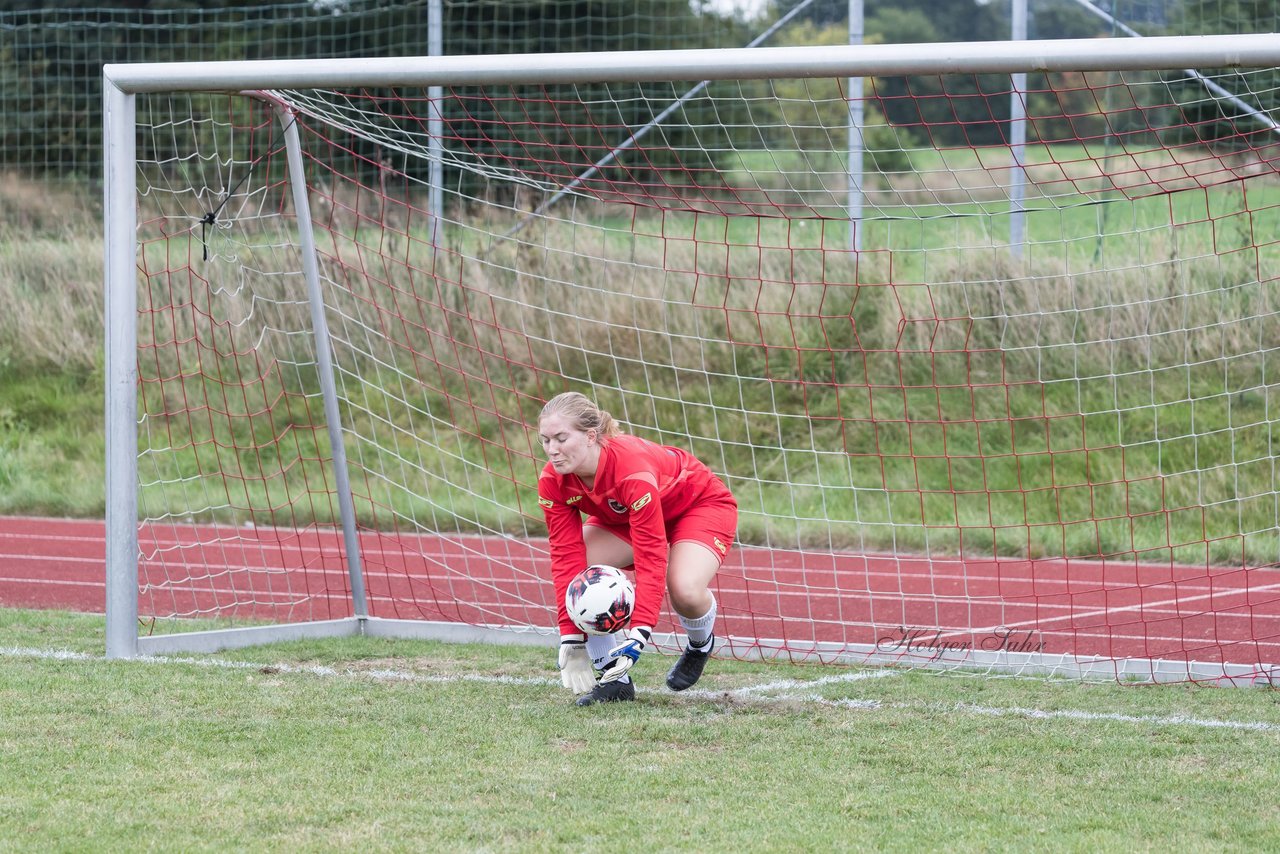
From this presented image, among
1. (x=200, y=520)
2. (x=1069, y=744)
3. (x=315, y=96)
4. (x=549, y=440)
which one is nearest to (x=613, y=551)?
(x=549, y=440)

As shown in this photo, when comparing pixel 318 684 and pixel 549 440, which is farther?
pixel 318 684

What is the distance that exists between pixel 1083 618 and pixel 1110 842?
143 inches

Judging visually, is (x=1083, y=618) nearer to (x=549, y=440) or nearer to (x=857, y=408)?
(x=549, y=440)

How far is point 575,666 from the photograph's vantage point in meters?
4.80

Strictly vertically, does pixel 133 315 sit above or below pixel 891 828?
above

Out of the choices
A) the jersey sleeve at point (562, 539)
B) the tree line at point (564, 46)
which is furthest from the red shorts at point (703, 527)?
the tree line at point (564, 46)

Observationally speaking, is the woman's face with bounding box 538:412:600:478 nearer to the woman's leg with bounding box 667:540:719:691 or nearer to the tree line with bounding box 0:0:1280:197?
the woman's leg with bounding box 667:540:719:691

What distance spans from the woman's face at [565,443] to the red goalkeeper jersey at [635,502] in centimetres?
10

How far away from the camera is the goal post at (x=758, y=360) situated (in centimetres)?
562

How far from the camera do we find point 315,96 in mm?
6062

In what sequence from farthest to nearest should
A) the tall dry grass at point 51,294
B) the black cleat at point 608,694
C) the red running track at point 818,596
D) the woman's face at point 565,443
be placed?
1. the tall dry grass at point 51,294
2. the red running track at point 818,596
3. the black cleat at point 608,694
4. the woman's face at point 565,443

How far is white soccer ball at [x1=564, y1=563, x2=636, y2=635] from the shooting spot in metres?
4.61

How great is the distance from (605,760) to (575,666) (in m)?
0.78

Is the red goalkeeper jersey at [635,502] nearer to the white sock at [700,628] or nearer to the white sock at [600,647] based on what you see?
the white sock at [600,647]
